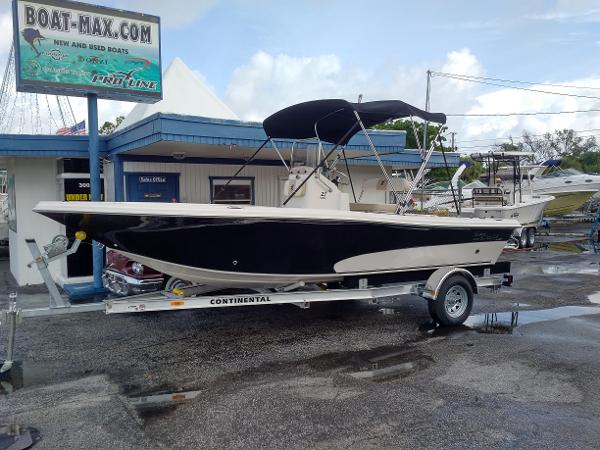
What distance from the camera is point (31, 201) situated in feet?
34.9

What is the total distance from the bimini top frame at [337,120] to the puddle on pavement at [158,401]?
10.4ft

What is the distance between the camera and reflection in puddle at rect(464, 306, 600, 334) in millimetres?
6985

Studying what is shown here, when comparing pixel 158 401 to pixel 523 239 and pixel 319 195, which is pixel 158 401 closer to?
pixel 319 195

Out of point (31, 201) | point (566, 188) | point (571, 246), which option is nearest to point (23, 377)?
point (31, 201)

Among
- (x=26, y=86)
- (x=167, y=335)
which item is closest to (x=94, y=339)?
(x=167, y=335)

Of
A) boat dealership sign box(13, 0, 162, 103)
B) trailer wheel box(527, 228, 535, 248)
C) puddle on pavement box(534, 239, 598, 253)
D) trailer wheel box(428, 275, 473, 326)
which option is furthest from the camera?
trailer wheel box(527, 228, 535, 248)

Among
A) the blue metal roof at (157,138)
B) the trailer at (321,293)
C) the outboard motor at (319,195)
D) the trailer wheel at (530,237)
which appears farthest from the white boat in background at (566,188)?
the outboard motor at (319,195)

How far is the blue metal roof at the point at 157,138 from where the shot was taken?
8.34 meters

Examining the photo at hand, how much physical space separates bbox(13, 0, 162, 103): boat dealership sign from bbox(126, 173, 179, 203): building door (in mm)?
1462

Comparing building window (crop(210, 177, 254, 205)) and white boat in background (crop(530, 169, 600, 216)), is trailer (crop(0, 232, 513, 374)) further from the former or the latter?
white boat in background (crop(530, 169, 600, 216))

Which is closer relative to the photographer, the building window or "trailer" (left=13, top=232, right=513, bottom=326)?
"trailer" (left=13, top=232, right=513, bottom=326)

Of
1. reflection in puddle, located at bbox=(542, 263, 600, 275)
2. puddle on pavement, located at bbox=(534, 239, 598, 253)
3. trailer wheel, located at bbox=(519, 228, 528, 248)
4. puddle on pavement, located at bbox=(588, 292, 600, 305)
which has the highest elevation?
trailer wheel, located at bbox=(519, 228, 528, 248)

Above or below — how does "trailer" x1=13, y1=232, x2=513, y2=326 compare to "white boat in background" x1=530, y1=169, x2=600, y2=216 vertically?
below

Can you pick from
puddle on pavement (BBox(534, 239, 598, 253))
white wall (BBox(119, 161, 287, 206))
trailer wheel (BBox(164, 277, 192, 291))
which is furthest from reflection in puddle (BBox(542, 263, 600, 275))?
trailer wheel (BBox(164, 277, 192, 291))
